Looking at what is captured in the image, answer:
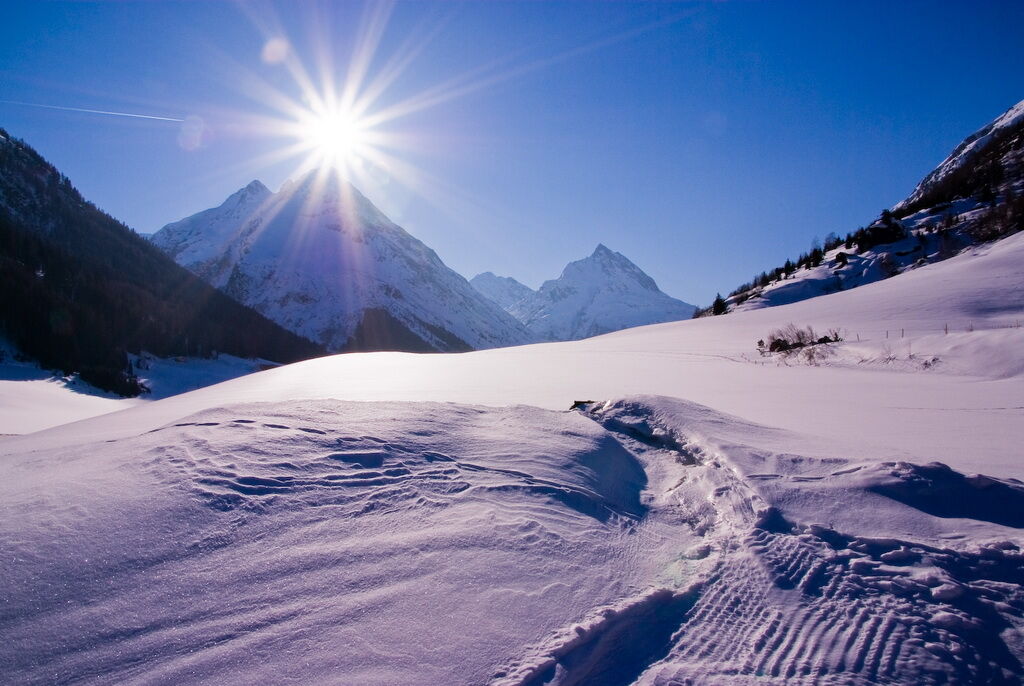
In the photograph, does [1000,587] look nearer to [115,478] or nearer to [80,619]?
[80,619]

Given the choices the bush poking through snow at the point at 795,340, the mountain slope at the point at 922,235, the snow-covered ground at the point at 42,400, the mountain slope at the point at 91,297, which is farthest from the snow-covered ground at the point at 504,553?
the mountain slope at the point at 91,297

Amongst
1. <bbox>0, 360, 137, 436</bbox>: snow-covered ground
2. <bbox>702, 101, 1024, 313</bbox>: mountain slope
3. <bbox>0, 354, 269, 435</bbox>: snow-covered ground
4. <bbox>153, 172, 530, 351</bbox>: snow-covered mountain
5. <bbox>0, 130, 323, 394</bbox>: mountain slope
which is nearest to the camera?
<bbox>0, 360, 137, 436</bbox>: snow-covered ground

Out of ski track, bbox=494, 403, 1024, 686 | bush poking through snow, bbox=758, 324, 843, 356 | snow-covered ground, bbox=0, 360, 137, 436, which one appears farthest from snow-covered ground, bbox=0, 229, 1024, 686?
snow-covered ground, bbox=0, 360, 137, 436

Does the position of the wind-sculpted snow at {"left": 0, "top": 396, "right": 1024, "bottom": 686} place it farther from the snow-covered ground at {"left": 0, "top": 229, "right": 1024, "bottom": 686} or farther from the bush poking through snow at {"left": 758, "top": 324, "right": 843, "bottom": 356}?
the bush poking through snow at {"left": 758, "top": 324, "right": 843, "bottom": 356}

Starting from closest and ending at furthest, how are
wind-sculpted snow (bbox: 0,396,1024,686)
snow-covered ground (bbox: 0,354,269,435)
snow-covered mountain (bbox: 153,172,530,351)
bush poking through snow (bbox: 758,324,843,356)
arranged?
wind-sculpted snow (bbox: 0,396,1024,686) → bush poking through snow (bbox: 758,324,843,356) → snow-covered ground (bbox: 0,354,269,435) → snow-covered mountain (bbox: 153,172,530,351)

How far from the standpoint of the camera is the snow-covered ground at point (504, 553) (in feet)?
5.08

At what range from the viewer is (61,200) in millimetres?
80688

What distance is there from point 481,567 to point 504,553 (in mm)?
144

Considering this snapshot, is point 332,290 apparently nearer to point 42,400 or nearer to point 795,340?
point 42,400

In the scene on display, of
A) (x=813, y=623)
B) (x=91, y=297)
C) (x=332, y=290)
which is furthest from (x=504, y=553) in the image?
(x=332, y=290)

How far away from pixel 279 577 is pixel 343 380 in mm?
5913

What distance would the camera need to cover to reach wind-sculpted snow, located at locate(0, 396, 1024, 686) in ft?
5.04

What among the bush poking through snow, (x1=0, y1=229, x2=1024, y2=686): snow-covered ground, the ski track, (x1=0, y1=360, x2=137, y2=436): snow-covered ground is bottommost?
the ski track

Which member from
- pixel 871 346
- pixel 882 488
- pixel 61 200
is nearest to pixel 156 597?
pixel 882 488
